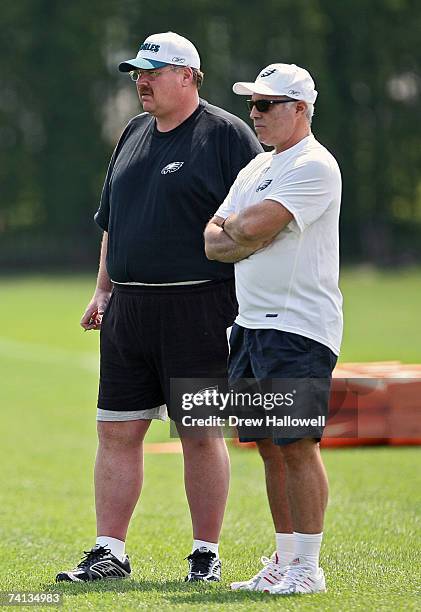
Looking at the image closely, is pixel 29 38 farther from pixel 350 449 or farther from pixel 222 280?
pixel 222 280

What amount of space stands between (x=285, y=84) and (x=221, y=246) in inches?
25.2

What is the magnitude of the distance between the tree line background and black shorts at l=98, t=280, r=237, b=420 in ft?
152

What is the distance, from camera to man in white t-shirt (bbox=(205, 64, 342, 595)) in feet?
15.8

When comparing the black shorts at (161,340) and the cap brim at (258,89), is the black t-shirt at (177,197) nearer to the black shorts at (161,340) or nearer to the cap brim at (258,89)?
the black shorts at (161,340)

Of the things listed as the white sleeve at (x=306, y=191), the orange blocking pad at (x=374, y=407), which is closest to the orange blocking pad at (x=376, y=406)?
the orange blocking pad at (x=374, y=407)

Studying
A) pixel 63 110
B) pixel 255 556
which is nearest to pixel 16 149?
pixel 63 110

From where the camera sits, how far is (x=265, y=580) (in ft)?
16.5

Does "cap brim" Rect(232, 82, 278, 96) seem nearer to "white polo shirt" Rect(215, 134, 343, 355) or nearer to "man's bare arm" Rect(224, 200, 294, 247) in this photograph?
"white polo shirt" Rect(215, 134, 343, 355)

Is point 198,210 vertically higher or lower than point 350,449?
higher

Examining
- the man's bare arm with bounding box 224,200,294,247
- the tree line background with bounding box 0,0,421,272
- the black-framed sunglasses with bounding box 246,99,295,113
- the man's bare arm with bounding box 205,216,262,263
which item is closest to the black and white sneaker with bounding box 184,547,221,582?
the man's bare arm with bounding box 205,216,262,263

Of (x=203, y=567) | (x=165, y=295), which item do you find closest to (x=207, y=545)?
(x=203, y=567)

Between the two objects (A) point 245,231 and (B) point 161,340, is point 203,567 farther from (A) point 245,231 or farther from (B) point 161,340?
(A) point 245,231

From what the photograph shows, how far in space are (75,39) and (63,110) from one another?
9.28ft

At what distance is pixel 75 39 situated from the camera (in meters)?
52.7
